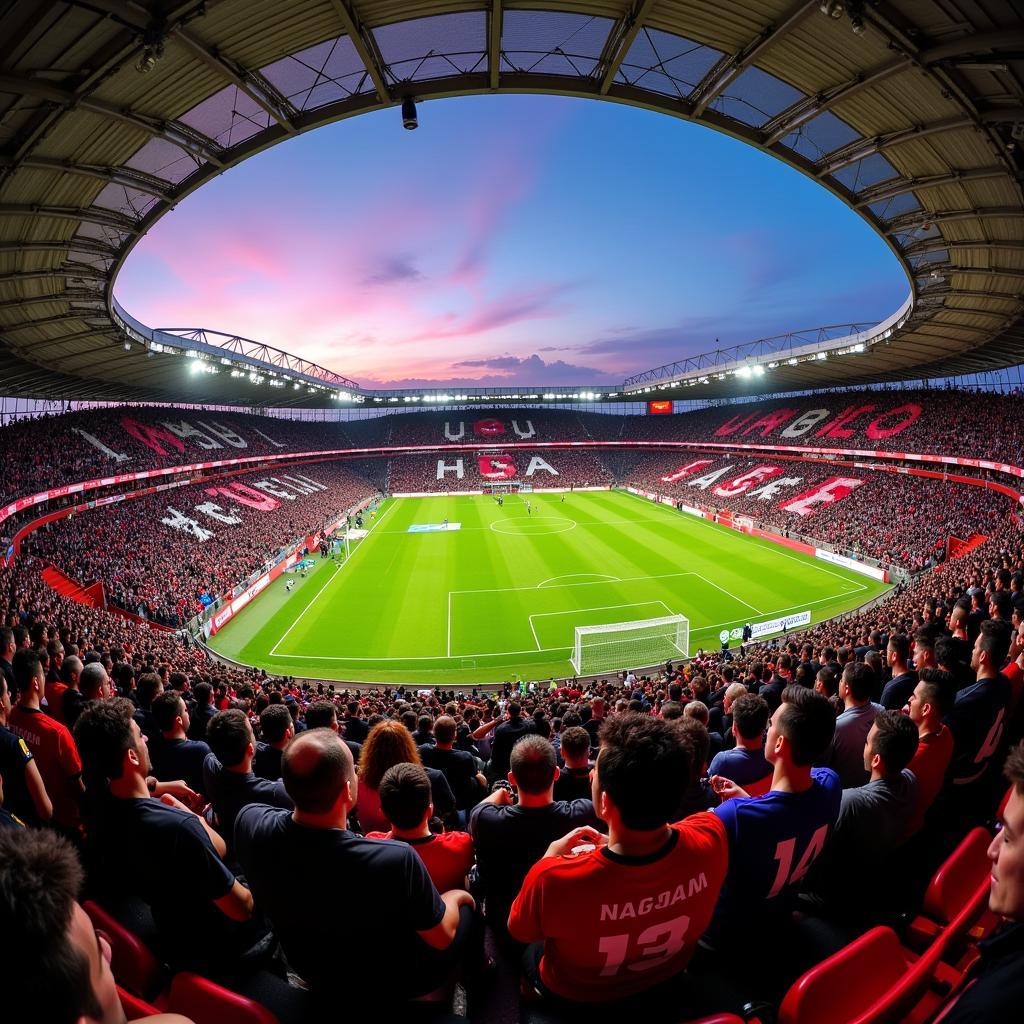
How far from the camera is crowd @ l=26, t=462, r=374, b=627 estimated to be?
26.4m

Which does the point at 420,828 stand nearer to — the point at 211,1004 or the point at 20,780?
the point at 211,1004

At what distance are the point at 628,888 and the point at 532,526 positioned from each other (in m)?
45.3

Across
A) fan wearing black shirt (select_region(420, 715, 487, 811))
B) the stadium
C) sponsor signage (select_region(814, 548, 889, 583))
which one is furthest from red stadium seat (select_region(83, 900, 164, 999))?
sponsor signage (select_region(814, 548, 889, 583))

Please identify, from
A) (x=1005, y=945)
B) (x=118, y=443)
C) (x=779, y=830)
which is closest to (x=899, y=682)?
(x=779, y=830)

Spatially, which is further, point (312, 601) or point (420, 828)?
point (312, 601)

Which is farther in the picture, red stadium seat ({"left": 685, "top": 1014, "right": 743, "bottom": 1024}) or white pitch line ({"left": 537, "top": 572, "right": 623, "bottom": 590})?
white pitch line ({"left": 537, "top": 572, "right": 623, "bottom": 590})

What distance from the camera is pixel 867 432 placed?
47219mm

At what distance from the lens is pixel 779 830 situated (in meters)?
3.03

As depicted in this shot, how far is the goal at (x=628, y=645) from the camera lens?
2191 cm

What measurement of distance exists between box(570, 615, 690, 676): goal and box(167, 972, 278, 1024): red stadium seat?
19.8m

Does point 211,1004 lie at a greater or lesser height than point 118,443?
lesser

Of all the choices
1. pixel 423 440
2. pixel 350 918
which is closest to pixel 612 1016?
pixel 350 918

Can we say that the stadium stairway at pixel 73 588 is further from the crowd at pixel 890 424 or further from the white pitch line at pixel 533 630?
the crowd at pixel 890 424

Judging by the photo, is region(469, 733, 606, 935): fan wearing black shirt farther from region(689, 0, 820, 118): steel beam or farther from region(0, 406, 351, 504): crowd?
region(0, 406, 351, 504): crowd
